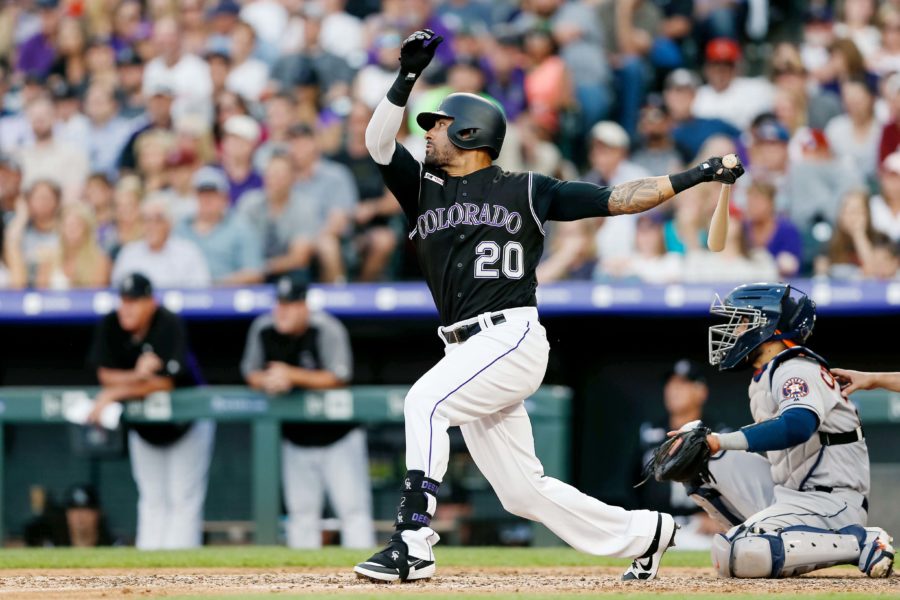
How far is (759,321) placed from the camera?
4.73 metres

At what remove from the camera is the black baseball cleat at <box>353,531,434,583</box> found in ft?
14.0

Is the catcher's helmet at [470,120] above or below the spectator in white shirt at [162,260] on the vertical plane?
below

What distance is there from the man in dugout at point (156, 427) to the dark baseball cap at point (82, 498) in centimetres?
42

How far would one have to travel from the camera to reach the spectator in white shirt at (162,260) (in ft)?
A: 27.7

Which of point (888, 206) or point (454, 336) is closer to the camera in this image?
point (454, 336)

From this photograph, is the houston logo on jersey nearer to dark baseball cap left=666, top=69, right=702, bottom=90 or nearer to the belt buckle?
the belt buckle

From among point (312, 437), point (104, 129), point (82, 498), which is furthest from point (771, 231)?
point (104, 129)

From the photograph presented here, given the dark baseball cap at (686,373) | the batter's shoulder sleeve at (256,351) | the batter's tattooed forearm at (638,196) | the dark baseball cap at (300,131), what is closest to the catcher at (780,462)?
the batter's tattooed forearm at (638,196)

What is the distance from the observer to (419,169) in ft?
15.6

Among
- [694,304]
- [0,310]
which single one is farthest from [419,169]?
[0,310]

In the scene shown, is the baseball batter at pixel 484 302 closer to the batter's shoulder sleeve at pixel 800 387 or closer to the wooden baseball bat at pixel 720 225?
the wooden baseball bat at pixel 720 225

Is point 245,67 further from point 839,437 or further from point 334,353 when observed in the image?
point 839,437

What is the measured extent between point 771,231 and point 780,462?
336cm

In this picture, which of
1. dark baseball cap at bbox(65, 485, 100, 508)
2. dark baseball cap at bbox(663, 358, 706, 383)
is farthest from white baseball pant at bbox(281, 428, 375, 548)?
dark baseball cap at bbox(663, 358, 706, 383)
